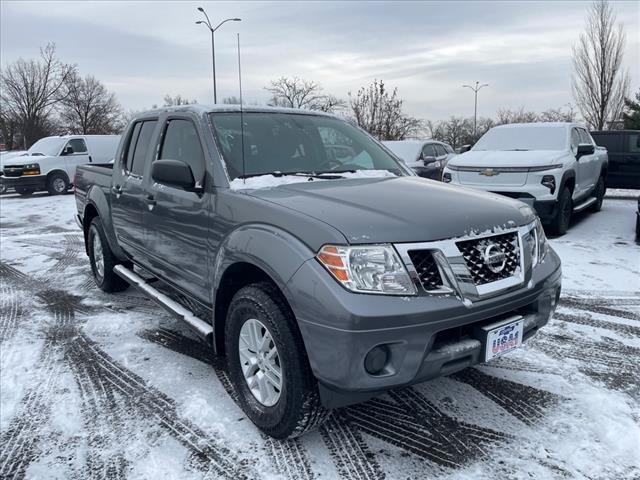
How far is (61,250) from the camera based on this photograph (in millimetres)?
8117

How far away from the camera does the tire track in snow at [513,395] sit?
10.0 feet

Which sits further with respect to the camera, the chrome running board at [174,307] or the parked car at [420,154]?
the parked car at [420,154]

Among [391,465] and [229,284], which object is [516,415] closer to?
[391,465]

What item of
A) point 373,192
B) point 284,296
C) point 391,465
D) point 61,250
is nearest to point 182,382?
point 284,296

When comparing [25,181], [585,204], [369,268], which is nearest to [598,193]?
[585,204]

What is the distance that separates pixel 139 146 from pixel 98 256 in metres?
1.75

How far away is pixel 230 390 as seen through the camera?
11.0 feet

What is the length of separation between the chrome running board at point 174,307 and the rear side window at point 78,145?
13.6 meters

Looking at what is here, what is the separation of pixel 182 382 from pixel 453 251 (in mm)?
2101

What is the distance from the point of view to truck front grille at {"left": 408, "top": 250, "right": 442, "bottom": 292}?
238 centimetres

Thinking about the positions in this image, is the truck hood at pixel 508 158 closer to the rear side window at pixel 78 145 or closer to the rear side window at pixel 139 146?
the rear side window at pixel 139 146

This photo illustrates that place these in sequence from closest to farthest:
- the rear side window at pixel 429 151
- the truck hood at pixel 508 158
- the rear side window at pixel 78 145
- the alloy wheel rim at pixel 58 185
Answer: the truck hood at pixel 508 158 → the rear side window at pixel 429 151 → the alloy wheel rim at pixel 58 185 → the rear side window at pixel 78 145

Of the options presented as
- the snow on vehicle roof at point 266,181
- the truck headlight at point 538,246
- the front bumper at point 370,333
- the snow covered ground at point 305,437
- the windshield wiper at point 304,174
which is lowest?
the snow covered ground at point 305,437

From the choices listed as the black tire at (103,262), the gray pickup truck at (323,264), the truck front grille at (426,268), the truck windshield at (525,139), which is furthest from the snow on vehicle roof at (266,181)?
the truck windshield at (525,139)
